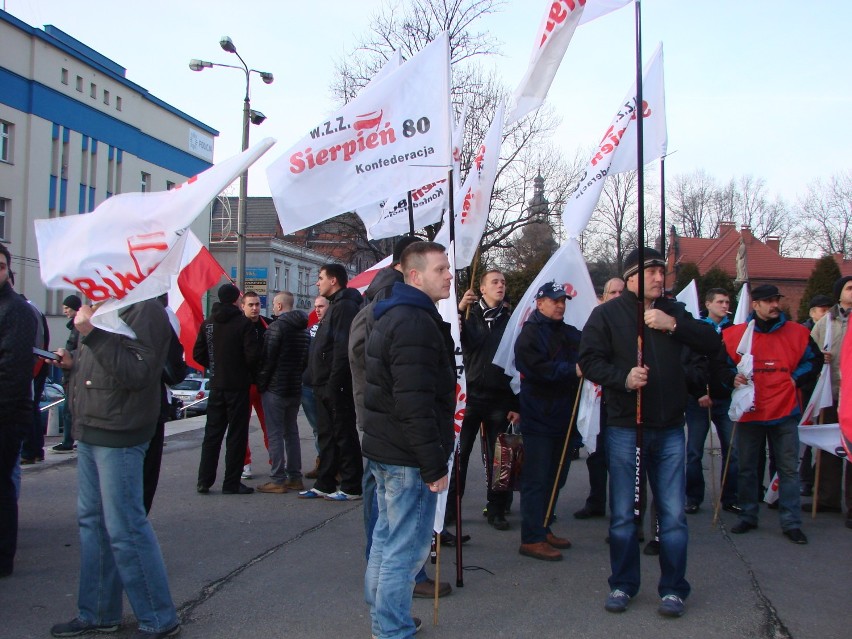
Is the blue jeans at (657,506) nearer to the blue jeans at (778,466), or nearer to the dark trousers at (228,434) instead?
the blue jeans at (778,466)

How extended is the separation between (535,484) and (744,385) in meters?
2.04

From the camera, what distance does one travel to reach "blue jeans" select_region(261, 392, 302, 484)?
8086mm

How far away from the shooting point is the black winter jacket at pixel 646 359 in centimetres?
465

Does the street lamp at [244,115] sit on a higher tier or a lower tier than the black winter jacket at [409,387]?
higher

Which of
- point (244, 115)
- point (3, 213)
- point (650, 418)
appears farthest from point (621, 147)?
point (3, 213)

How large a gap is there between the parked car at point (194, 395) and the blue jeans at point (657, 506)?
17.4 metres

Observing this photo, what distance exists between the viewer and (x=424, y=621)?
4.47 meters

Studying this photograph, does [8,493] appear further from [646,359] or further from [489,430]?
[646,359]

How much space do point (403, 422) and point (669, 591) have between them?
81.3 inches

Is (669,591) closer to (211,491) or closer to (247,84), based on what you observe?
(211,491)

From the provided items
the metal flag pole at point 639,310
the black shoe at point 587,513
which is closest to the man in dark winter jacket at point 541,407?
the metal flag pole at point 639,310

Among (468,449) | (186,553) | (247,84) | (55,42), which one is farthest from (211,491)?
(55,42)

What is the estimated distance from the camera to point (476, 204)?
6457 mm

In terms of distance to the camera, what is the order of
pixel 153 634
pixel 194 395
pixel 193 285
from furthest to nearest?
pixel 194 395
pixel 193 285
pixel 153 634
